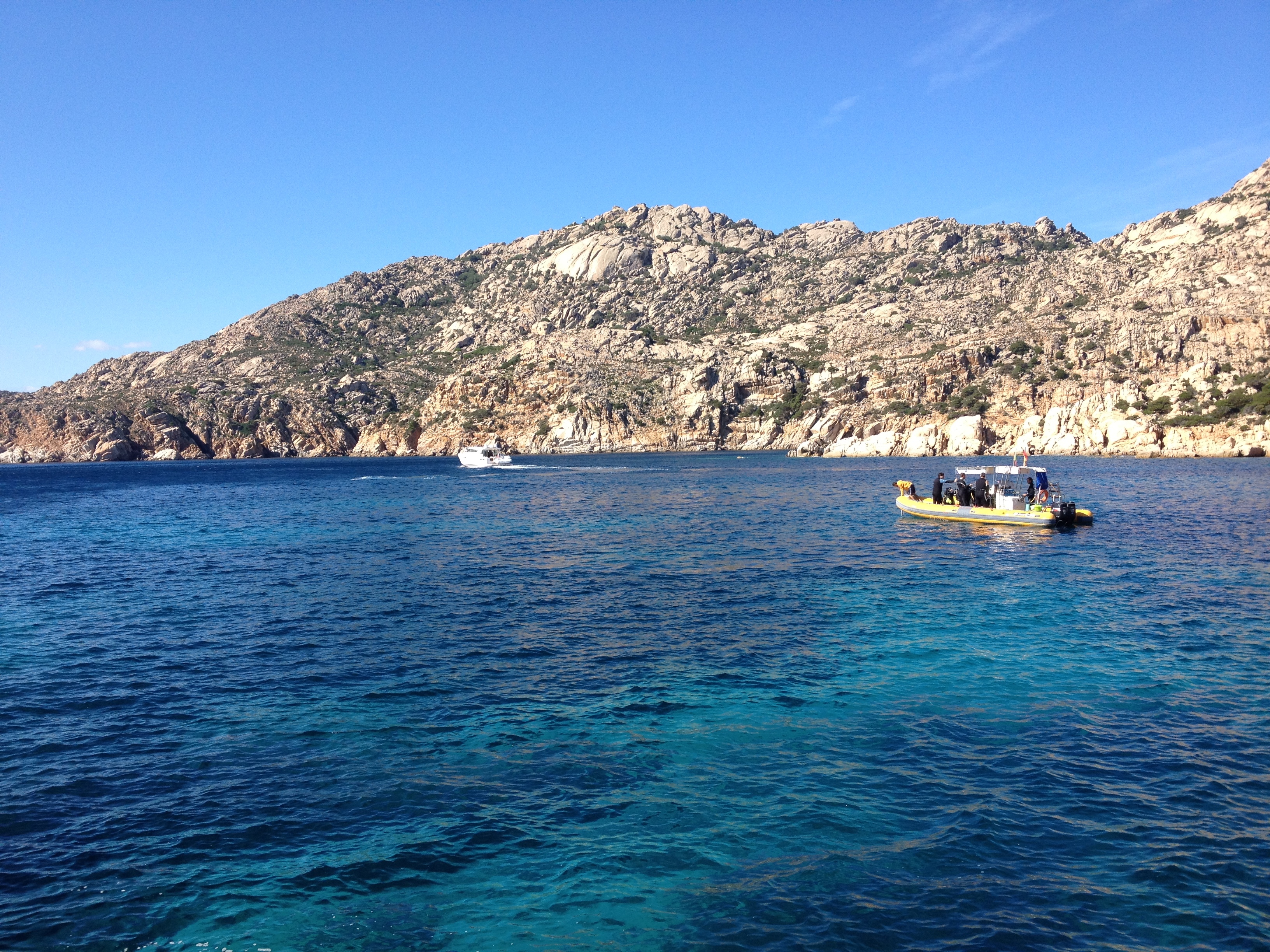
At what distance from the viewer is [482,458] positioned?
129875 millimetres

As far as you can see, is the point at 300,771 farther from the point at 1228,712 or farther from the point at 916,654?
the point at 1228,712

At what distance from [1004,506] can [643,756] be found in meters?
41.6

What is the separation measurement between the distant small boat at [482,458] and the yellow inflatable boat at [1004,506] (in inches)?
3380

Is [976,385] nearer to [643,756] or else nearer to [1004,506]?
[1004,506]

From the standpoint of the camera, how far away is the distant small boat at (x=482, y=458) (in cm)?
12938

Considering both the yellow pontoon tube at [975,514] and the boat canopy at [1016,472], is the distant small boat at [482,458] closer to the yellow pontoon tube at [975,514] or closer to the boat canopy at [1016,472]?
the yellow pontoon tube at [975,514]

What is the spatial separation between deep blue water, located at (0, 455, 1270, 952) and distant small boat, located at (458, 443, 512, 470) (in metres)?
94.5

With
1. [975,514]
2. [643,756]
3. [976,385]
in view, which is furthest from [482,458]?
[643,756]

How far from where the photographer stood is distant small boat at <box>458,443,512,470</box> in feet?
424

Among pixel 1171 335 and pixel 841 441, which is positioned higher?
pixel 1171 335

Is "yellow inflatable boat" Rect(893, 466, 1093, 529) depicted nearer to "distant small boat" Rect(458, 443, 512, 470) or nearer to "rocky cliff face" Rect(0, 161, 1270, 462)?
"rocky cliff face" Rect(0, 161, 1270, 462)

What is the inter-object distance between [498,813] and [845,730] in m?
7.11

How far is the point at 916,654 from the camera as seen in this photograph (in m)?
20.8

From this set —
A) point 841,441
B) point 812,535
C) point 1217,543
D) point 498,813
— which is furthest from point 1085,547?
point 841,441
